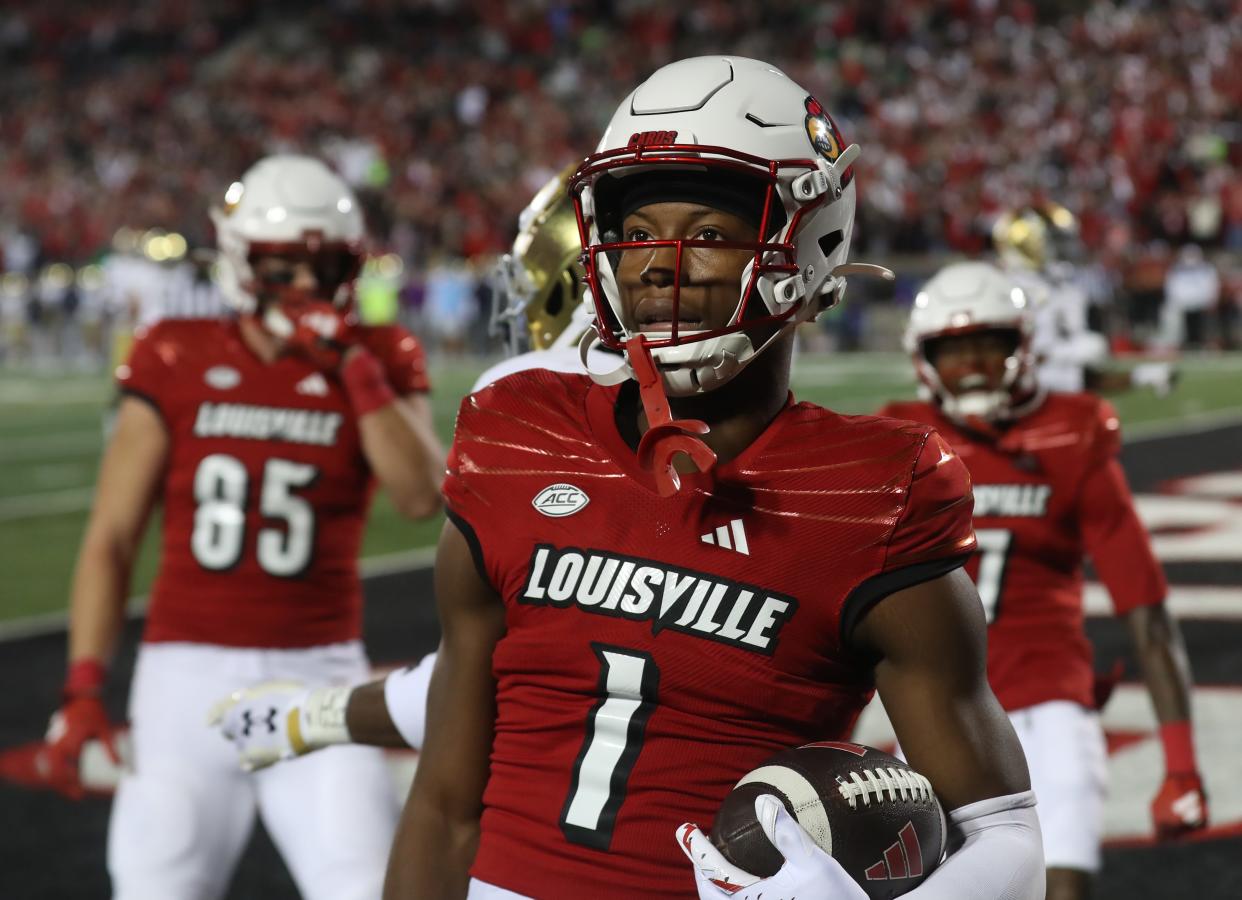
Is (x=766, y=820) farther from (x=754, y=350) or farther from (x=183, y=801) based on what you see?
(x=183, y=801)

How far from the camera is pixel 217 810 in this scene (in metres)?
3.30

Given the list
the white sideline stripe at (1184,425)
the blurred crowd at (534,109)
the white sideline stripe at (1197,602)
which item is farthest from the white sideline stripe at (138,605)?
the blurred crowd at (534,109)

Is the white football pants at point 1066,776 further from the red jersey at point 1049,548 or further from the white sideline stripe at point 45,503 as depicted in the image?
the white sideline stripe at point 45,503

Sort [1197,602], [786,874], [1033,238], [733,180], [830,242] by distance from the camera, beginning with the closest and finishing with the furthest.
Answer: [786,874] < [733,180] < [830,242] < [1033,238] < [1197,602]

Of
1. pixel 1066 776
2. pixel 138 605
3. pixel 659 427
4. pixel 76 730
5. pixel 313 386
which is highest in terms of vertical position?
pixel 659 427

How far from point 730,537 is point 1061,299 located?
5890 millimetres

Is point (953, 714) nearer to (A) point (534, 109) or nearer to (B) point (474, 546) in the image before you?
(B) point (474, 546)

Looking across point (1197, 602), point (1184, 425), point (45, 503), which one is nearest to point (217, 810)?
point (1197, 602)

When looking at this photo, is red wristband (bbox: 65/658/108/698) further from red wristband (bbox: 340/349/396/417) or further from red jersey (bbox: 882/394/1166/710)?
red jersey (bbox: 882/394/1166/710)

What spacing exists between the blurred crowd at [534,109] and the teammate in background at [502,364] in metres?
20.1

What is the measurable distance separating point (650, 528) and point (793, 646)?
0.68 ft

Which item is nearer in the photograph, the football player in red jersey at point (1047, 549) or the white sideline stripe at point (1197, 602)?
the football player in red jersey at point (1047, 549)

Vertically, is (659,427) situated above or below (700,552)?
above

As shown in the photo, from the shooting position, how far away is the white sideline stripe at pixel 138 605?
7.50 meters
